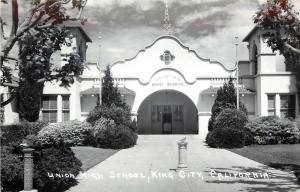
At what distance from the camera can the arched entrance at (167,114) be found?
42688mm

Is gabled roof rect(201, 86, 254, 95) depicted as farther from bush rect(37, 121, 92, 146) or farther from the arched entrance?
bush rect(37, 121, 92, 146)

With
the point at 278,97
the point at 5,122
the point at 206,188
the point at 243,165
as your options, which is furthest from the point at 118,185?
the point at 278,97

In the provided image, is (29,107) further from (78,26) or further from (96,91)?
(78,26)

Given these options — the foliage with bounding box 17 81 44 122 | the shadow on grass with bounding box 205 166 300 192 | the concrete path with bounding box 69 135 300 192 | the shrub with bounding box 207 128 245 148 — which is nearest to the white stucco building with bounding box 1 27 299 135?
the foliage with bounding box 17 81 44 122

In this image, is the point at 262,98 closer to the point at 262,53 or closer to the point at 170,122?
the point at 262,53

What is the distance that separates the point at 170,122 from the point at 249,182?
29670 mm

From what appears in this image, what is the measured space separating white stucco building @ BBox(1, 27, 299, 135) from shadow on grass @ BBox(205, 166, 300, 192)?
21.2 m

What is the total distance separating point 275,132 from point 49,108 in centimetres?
1718

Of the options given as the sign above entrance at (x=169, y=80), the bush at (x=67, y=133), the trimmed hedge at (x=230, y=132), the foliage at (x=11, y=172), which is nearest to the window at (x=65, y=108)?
the sign above entrance at (x=169, y=80)

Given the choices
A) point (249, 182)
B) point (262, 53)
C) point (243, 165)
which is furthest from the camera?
point (262, 53)

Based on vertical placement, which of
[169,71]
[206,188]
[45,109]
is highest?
[169,71]

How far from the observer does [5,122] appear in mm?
34375

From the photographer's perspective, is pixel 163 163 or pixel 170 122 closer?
pixel 163 163

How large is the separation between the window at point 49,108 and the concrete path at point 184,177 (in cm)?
1781
